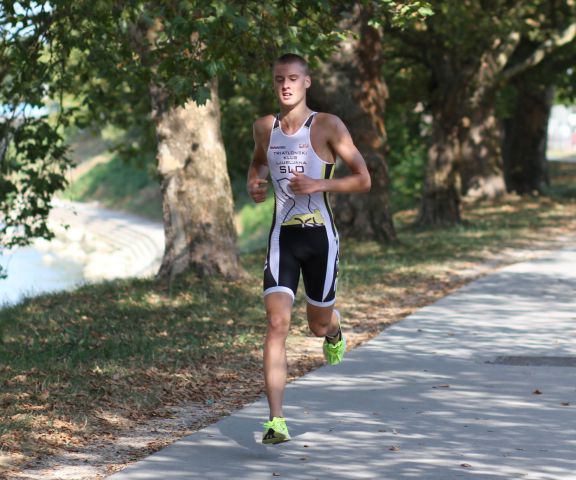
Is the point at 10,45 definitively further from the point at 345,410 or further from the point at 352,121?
the point at 352,121

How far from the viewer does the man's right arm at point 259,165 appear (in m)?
6.90

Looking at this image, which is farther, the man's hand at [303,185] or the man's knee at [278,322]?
the man's knee at [278,322]

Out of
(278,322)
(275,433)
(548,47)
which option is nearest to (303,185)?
(278,322)

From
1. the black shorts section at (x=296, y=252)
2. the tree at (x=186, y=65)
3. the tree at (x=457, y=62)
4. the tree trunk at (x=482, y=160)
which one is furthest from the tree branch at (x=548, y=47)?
the black shorts section at (x=296, y=252)

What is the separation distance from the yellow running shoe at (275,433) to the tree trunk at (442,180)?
1885cm

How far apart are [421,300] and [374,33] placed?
7.17 m

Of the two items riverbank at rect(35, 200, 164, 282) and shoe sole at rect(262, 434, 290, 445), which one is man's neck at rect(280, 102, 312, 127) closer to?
shoe sole at rect(262, 434, 290, 445)

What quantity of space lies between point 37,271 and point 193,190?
2641cm

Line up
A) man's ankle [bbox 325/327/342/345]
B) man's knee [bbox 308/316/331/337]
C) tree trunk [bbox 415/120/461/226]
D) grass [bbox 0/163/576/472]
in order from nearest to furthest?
man's knee [bbox 308/316/331/337], man's ankle [bbox 325/327/342/345], grass [bbox 0/163/576/472], tree trunk [bbox 415/120/461/226]

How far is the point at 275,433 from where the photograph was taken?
6.38 meters

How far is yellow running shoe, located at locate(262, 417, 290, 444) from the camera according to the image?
6.38 m

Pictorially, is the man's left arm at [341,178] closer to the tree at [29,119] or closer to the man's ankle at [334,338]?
the man's ankle at [334,338]

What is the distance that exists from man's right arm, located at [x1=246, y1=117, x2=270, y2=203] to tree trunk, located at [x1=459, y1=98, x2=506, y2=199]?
25.0 m

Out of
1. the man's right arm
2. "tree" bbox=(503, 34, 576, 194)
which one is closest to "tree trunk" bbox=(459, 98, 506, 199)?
"tree" bbox=(503, 34, 576, 194)
